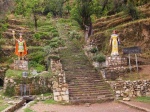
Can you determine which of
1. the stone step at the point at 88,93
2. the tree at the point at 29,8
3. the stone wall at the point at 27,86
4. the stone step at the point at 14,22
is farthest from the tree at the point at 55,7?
the stone step at the point at 88,93

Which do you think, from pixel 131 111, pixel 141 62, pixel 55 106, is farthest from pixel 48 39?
pixel 131 111

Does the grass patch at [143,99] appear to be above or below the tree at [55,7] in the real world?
below

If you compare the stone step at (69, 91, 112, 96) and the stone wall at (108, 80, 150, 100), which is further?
the stone step at (69, 91, 112, 96)

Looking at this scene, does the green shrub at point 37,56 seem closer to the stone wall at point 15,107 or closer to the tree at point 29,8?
the stone wall at point 15,107

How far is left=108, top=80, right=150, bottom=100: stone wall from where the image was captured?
18.7m

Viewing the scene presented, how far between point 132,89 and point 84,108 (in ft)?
12.7

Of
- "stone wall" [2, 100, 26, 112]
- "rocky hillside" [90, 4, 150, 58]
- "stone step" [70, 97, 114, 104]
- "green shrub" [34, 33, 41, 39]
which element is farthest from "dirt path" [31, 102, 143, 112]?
"green shrub" [34, 33, 41, 39]

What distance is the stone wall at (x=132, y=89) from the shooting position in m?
18.7

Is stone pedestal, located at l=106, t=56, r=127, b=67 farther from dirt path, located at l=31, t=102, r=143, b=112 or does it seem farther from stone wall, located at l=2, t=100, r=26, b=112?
stone wall, located at l=2, t=100, r=26, b=112

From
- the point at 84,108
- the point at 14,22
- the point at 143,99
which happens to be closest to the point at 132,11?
the point at 143,99

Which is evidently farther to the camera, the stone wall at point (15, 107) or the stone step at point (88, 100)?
the stone step at point (88, 100)

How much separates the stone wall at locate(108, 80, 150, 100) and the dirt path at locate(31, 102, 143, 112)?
1.24 meters

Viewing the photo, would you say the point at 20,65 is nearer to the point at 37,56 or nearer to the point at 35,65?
the point at 35,65

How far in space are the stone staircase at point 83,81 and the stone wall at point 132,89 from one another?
26.9 inches
